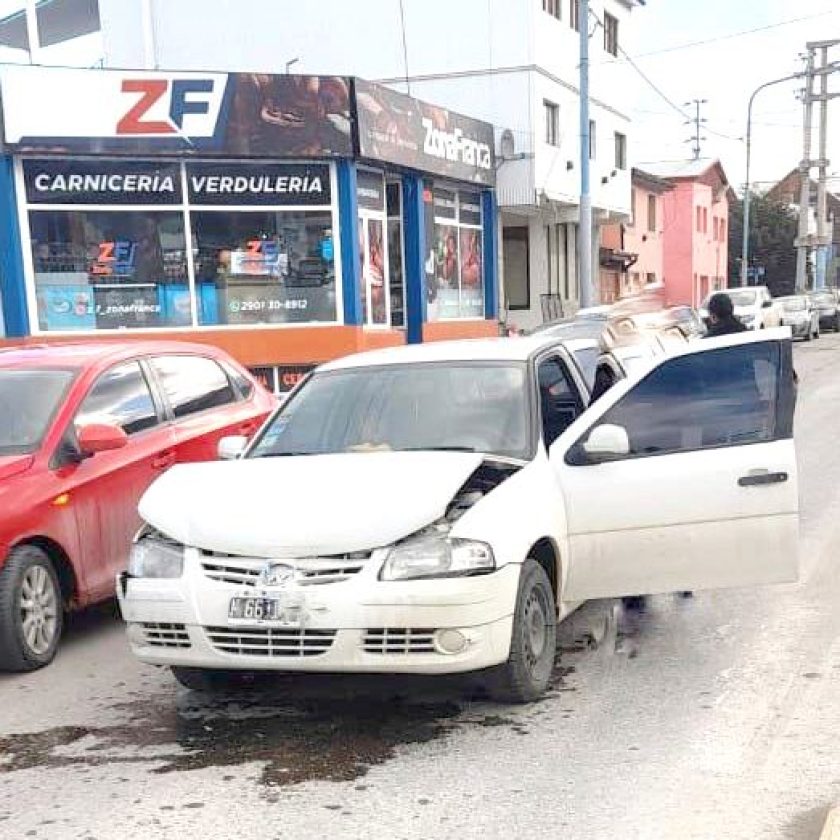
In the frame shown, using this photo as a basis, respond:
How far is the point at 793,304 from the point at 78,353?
31.1 metres

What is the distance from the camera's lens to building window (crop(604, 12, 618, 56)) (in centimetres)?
2984

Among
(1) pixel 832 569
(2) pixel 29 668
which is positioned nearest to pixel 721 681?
(1) pixel 832 569

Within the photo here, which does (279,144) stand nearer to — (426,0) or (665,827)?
(426,0)

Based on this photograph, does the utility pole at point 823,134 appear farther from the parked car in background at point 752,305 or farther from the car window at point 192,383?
the car window at point 192,383

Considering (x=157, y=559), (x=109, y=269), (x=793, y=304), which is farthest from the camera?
(x=793, y=304)

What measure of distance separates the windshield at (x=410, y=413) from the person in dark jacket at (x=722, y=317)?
3909 mm

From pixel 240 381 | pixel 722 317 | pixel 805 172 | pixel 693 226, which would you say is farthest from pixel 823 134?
pixel 240 381

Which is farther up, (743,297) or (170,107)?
(170,107)

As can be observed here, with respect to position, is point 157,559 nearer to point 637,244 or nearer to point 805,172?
point 637,244

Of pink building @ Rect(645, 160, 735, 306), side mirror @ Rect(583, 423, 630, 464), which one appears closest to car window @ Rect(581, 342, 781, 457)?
side mirror @ Rect(583, 423, 630, 464)

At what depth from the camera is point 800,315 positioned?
33.2m

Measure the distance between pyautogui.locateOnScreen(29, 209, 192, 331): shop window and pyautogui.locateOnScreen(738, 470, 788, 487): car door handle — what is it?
46.1 feet

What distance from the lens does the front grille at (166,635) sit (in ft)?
14.0

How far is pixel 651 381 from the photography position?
17.1 ft
